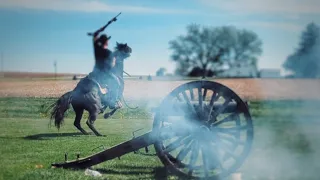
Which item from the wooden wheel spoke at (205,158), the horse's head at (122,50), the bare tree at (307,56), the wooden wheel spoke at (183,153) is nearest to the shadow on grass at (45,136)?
the horse's head at (122,50)

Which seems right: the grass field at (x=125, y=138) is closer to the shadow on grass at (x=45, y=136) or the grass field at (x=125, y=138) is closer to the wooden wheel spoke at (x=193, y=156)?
the shadow on grass at (x=45, y=136)

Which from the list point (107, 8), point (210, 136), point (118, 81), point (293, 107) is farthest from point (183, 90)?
point (293, 107)

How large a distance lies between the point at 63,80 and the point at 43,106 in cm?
53

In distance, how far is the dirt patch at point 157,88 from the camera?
779 centimetres

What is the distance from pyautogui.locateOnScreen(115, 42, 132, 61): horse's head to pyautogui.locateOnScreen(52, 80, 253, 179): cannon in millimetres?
1143

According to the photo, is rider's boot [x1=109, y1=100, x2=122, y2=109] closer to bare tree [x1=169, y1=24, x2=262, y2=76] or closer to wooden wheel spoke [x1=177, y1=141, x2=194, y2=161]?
bare tree [x1=169, y1=24, x2=262, y2=76]

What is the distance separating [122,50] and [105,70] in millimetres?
397

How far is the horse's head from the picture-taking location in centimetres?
763

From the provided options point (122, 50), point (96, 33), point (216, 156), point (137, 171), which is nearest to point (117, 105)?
point (122, 50)

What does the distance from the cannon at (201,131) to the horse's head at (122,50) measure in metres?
1.14

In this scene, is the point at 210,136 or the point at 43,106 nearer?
the point at 210,136

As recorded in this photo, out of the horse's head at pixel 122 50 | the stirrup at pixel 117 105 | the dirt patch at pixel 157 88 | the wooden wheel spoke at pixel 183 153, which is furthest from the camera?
the stirrup at pixel 117 105

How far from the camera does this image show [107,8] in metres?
7.61

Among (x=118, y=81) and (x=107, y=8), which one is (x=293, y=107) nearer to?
(x=118, y=81)
